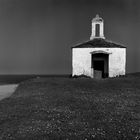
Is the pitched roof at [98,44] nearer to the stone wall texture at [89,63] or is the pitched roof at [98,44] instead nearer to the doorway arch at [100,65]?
the stone wall texture at [89,63]

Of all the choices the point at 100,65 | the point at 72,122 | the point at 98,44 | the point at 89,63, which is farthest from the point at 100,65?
the point at 72,122

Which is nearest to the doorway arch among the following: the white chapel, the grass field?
the white chapel

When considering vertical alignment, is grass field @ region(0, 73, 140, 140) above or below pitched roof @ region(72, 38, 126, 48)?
below

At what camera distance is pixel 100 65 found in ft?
168

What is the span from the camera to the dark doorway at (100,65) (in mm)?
50625

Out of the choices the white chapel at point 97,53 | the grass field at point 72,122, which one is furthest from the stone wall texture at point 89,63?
the grass field at point 72,122

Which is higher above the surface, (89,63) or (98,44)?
(98,44)

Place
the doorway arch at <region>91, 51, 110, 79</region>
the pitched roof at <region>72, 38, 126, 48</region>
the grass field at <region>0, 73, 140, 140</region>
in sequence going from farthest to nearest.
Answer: the doorway arch at <region>91, 51, 110, 79</region> → the pitched roof at <region>72, 38, 126, 48</region> → the grass field at <region>0, 73, 140, 140</region>

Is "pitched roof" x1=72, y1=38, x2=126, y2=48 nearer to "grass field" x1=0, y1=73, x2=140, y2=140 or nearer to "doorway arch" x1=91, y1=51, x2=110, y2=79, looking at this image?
"doorway arch" x1=91, y1=51, x2=110, y2=79

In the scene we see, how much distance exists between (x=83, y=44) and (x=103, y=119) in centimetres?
3650

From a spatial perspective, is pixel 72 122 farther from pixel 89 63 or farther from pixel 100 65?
pixel 100 65

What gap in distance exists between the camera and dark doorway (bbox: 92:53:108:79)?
50625 mm

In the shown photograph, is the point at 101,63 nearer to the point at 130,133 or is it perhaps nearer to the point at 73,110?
the point at 73,110

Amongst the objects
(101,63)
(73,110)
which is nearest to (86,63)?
(101,63)
